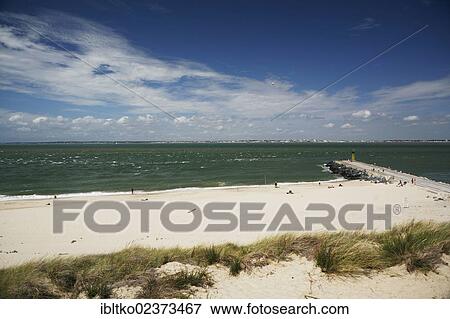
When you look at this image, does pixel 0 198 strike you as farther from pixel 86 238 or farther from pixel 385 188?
pixel 385 188

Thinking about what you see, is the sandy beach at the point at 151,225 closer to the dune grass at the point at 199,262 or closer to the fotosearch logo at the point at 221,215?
the fotosearch logo at the point at 221,215

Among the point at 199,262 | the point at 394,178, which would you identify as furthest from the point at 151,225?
the point at 394,178

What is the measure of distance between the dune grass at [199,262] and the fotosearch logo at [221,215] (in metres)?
6.43

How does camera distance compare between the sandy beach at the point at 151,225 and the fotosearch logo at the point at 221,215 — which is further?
the fotosearch logo at the point at 221,215

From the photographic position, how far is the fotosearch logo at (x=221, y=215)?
579 inches

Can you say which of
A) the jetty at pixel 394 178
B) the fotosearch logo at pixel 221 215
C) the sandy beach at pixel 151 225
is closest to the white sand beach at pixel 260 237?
the sandy beach at pixel 151 225

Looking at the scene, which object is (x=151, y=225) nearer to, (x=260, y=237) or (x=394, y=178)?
(x=260, y=237)

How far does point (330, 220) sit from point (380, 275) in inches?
382

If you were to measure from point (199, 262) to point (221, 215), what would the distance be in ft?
35.5

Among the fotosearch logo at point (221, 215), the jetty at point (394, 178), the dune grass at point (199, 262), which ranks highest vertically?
the dune grass at point (199, 262)

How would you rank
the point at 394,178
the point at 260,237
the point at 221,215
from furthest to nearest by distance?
1. the point at 394,178
2. the point at 221,215
3. the point at 260,237

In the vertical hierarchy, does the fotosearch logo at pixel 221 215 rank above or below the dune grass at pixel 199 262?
below

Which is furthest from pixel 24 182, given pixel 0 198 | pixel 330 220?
Answer: pixel 330 220

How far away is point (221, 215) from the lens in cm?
1775
